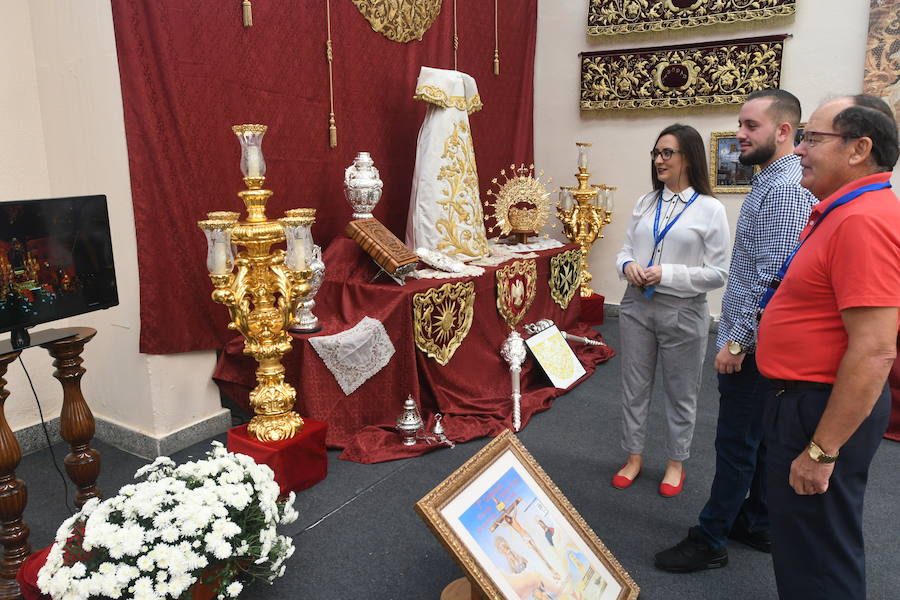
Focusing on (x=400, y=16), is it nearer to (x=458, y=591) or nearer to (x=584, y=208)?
(x=584, y=208)

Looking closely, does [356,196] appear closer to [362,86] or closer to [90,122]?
[362,86]

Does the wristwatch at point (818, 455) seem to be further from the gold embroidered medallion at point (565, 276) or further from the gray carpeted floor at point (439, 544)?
the gold embroidered medallion at point (565, 276)

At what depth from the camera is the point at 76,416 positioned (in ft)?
7.64

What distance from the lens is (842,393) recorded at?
1342 mm

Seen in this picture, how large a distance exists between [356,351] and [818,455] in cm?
206

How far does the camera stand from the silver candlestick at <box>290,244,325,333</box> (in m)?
3.01

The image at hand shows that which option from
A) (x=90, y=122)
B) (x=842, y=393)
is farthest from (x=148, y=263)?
→ (x=842, y=393)

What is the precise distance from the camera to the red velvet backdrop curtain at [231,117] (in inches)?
112

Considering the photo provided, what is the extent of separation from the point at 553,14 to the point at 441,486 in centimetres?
513

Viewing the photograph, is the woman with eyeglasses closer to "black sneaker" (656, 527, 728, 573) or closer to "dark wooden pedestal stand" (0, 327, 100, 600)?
"black sneaker" (656, 527, 728, 573)

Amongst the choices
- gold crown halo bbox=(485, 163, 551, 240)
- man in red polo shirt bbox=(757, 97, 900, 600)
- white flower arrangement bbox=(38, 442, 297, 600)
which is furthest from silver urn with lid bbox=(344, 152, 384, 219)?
man in red polo shirt bbox=(757, 97, 900, 600)

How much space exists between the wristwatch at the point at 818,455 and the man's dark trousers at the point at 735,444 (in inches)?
26.0

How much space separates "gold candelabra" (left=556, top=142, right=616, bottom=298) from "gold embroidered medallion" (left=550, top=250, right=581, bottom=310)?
456 millimetres

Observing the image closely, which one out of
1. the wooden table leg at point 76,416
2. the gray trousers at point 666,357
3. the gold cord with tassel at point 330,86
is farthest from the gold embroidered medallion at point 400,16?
the wooden table leg at point 76,416
